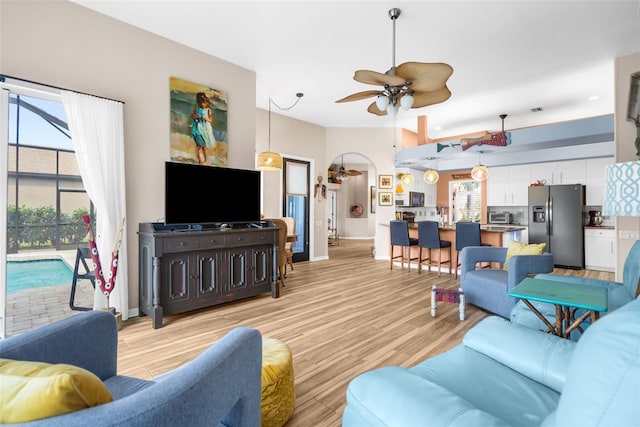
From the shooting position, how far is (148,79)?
3549 mm

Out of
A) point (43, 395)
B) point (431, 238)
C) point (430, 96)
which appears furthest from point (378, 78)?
point (431, 238)

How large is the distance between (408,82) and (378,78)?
13.5 inches

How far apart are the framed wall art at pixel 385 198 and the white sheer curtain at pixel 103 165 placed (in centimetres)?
574

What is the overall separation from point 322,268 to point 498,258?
3.37 m

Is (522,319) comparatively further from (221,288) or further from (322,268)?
(322,268)

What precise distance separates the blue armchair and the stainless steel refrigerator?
12.2ft

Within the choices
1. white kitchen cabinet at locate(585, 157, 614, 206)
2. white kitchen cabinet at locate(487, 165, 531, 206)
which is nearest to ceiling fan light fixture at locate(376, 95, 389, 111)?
white kitchen cabinet at locate(487, 165, 531, 206)

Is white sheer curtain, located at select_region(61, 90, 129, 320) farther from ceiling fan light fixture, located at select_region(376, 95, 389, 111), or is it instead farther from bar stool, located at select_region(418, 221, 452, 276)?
bar stool, located at select_region(418, 221, 452, 276)

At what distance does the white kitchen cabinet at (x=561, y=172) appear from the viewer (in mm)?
6566

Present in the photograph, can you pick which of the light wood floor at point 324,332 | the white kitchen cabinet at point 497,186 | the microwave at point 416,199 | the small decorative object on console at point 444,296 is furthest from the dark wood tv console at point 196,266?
the white kitchen cabinet at point 497,186

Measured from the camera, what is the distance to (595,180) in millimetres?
6387

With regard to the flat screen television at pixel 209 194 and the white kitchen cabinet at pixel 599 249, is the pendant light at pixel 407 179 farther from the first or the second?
the flat screen television at pixel 209 194

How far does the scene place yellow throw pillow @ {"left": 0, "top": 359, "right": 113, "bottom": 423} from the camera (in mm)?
683

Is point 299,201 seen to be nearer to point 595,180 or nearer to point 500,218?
point 500,218
